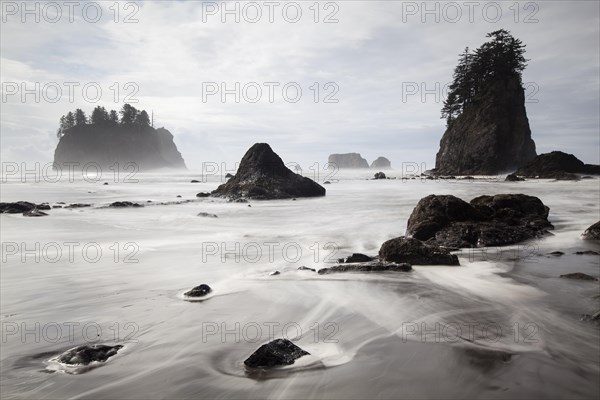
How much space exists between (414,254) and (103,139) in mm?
117955

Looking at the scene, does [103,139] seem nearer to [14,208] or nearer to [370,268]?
[14,208]

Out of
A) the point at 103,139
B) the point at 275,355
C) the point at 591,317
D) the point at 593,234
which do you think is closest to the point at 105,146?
the point at 103,139

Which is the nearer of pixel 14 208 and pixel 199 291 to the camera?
pixel 199 291

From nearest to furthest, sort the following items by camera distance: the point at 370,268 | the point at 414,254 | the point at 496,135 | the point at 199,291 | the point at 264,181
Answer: the point at 199,291 → the point at 370,268 → the point at 414,254 → the point at 264,181 → the point at 496,135

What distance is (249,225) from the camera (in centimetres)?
1120

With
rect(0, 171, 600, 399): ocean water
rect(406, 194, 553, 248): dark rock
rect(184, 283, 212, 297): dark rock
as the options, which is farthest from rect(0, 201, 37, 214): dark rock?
rect(406, 194, 553, 248): dark rock

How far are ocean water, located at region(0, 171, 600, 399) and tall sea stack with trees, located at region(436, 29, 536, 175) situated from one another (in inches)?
1551

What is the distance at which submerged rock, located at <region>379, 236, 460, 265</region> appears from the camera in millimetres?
5828

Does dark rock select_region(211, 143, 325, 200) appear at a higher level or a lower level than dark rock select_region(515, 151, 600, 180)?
lower

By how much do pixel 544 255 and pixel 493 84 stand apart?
45788 mm

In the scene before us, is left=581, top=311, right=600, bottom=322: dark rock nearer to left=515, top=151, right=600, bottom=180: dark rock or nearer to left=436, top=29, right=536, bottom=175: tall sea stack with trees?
left=515, top=151, right=600, bottom=180: dark rock

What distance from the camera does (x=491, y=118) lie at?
143ft

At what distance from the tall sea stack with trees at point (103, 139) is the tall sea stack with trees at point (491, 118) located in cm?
9157

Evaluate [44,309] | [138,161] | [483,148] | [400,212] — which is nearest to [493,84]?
[483,148]
